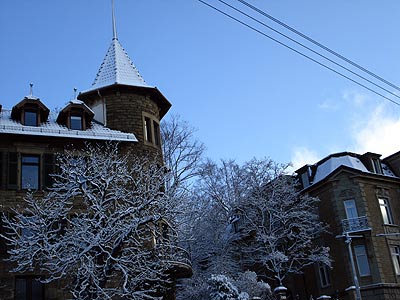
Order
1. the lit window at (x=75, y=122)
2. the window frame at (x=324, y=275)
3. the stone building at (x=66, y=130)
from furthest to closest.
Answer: the window frame at (x=324, y=275)
the lit window at (x=75, y=122)
the stone building at (x=66, y=130)

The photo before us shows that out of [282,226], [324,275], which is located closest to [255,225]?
[282,226]

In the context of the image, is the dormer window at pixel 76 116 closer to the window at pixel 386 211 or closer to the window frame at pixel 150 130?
the window frame at pixel 150 130

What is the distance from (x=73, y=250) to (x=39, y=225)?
8.31 ft

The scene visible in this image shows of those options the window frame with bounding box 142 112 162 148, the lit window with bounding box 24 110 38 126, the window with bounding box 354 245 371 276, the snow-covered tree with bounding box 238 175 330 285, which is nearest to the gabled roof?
the window frame with bounding box 142 112 162 148

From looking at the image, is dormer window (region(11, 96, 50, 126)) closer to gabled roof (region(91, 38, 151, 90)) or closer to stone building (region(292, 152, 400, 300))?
gabled roof (region(91, 38, 151, 90))

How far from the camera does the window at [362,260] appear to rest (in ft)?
116

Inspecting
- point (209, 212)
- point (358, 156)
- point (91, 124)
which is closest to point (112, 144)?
point (91, 124)

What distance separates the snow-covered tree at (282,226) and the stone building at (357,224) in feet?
3.95

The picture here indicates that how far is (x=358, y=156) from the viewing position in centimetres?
4000

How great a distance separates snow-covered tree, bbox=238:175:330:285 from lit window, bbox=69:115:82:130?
13.3m

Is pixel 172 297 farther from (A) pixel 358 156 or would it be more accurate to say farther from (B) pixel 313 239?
(A) pixel 358 156

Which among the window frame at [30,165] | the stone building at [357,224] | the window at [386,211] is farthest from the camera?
the window at [386,211]

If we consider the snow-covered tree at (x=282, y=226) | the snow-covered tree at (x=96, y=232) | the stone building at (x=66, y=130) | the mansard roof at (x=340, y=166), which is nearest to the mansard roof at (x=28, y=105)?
the stone building at (x=66, y=130)

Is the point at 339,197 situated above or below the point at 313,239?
above
